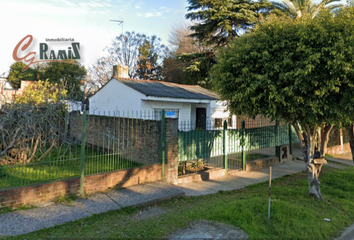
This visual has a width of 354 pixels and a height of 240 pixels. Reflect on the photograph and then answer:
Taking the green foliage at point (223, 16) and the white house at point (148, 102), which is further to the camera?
the green foliage at point (223, 16)

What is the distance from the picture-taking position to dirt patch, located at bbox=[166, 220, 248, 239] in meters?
3.61

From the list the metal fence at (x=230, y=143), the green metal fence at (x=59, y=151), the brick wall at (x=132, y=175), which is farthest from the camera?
the metal fence at (x=230, y=143)

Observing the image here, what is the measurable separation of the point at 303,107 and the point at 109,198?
4.90 meters

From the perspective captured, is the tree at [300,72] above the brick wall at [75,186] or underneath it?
above

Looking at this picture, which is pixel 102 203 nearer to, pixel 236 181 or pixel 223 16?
pixel 236 181

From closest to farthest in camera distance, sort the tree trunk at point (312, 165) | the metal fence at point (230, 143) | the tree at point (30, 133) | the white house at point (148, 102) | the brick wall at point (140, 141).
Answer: the tree trunk at point (312, 165)
the tree at point (30, 133)
the brick wall at point (140, 141)
the metal fence at point (230, 143)
the white house at point (148, 102)

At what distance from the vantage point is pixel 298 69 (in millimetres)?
4930

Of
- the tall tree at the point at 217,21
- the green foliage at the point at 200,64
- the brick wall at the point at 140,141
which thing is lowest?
the brick wall at the point at 140,141

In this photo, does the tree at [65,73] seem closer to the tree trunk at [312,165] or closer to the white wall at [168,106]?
the white wall at [168,106]

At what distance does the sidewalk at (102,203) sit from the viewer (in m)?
4.06

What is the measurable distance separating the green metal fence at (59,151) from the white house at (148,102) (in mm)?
2925

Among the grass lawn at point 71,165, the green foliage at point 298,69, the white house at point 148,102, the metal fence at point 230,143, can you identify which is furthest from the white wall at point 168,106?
the green foliage at point 298,69

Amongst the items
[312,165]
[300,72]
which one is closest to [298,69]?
[300,72]

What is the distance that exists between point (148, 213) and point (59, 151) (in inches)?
117
